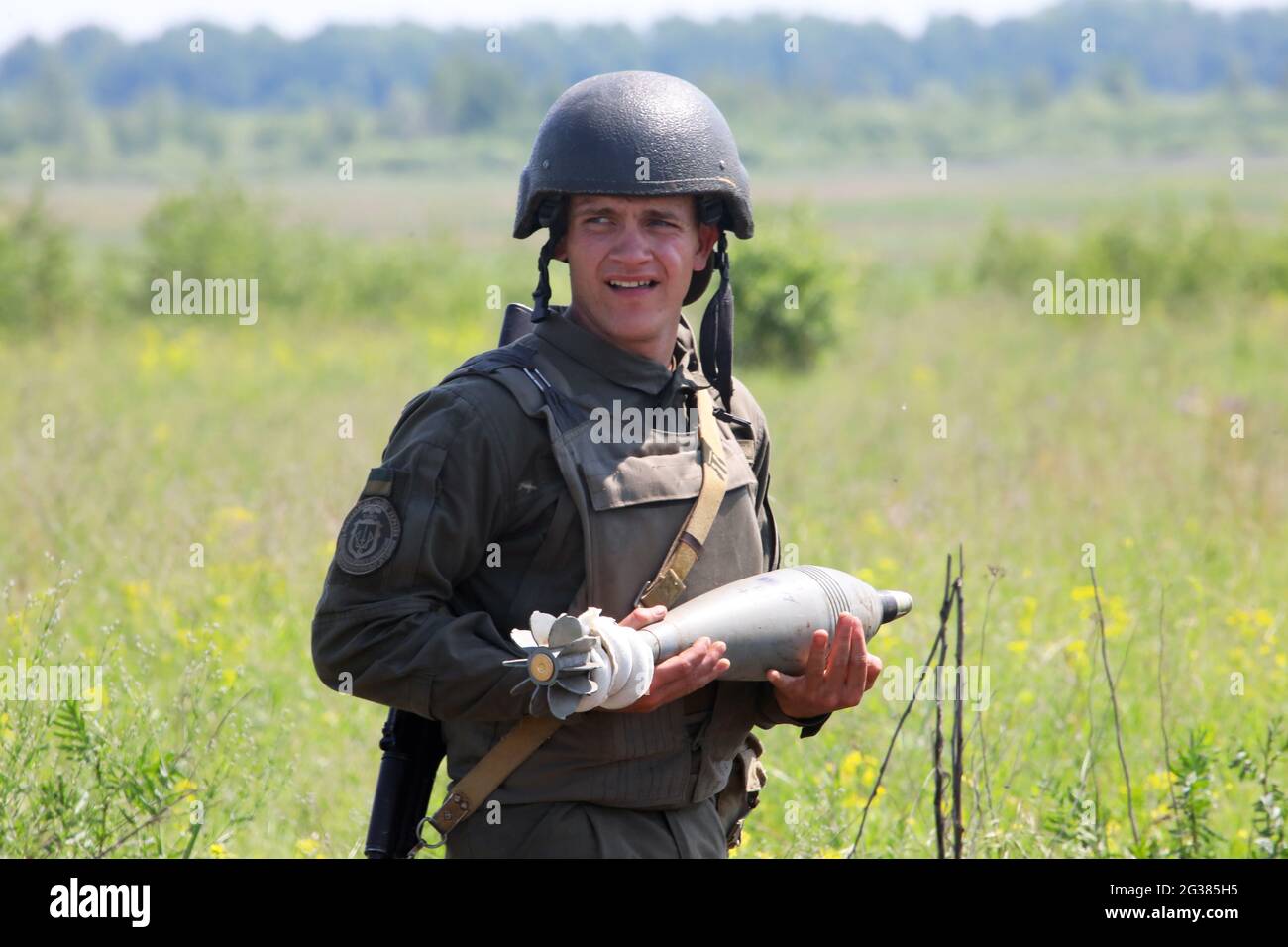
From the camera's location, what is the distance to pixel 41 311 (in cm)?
1692

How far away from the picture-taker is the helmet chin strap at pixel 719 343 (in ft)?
10.2

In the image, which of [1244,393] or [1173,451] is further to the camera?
[1244,393]

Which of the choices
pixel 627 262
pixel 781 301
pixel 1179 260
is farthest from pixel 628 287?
pixel 1179 260

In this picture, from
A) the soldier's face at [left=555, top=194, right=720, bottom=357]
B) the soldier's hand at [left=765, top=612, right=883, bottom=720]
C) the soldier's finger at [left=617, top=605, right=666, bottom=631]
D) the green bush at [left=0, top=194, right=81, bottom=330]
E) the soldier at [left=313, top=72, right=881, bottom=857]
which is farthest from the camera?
the green bush at [left=0, top=194, right=81, bottom=330]

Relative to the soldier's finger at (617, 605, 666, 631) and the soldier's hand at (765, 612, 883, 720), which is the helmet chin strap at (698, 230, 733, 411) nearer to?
the soldier's hand at (765, 612, 883, 720)

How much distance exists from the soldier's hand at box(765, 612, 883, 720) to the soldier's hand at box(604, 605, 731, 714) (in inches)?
7.8

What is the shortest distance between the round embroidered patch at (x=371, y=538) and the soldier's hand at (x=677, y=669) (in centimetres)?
43

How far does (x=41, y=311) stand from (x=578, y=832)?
15.8 meters

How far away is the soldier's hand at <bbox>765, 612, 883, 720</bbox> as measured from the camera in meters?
2.78

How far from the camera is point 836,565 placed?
21.1ft

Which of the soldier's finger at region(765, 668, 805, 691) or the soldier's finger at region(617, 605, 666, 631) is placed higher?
the soldier's finger at region(617, 605, 666, 631)

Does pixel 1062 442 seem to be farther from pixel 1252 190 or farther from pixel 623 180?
pixel 1252 190

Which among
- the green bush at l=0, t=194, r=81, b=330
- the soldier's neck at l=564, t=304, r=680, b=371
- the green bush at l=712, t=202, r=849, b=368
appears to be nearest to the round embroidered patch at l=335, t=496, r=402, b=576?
the soldier's neck at l=564, t=304, r=680, b=371

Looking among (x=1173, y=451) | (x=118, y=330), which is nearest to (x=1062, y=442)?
(x=1173, y=451)
